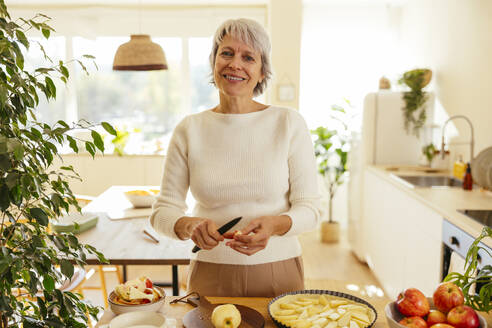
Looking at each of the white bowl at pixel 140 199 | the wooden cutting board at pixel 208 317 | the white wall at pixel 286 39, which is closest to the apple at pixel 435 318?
the wooden cutting board at pixel 208 317

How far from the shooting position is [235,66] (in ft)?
4.86

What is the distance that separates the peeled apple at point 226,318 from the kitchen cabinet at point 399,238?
1539mm

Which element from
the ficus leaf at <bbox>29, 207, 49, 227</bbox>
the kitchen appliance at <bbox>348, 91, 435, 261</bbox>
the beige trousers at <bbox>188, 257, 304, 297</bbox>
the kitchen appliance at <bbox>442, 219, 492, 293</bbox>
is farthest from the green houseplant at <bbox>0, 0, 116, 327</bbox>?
the kitchen appliance at <bbox>348, 91, 435, 261</bbox>

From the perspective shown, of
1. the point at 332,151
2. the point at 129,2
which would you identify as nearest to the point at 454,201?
the point at 332,151

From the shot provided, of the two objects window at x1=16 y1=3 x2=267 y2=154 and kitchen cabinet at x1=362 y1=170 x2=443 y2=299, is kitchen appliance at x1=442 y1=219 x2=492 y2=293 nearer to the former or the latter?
kitchen cabinet at x1=362 y1=170 x2=443 y2=299

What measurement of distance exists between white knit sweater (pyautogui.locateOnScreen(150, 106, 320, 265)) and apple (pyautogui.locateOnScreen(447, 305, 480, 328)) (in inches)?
19.7

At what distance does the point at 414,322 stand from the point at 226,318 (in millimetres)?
430

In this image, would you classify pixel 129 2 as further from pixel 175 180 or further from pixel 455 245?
pixel 455 245

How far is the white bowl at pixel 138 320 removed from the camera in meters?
1.15

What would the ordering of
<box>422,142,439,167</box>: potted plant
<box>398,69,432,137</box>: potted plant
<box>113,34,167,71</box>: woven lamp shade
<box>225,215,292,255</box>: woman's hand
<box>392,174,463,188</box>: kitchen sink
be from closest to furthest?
<box>225,215,292,255</box>: woman's hand, <box>113,34,167,71</box>: woven lamp shade, <box>392,174,463,188</box>: kitchen sink, <box>422,142,439,167</box>: potted plant, <box>398,69,432,137</box>: potted plant

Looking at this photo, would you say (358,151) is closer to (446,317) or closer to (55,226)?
→ (55,226)

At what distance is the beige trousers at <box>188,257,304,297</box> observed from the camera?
1.48 metres

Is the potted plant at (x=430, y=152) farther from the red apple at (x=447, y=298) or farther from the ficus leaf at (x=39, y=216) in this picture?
the ficus leaf at (x=39, y=216)

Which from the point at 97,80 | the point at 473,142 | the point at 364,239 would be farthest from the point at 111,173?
the point at 473,142
